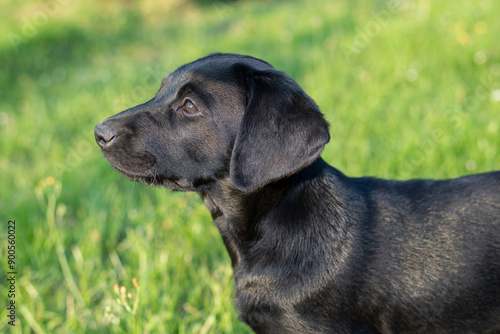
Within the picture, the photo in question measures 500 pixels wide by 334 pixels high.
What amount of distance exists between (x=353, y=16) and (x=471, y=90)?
3.31 meters

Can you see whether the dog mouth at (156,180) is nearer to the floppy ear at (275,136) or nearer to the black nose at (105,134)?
the black nose at (105,134)

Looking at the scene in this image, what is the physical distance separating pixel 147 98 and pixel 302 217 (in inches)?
174

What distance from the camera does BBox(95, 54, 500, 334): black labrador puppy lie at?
2037 millimetres

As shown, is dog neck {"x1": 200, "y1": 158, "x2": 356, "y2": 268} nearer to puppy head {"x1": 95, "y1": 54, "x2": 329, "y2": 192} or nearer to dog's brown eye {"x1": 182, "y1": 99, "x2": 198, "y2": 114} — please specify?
puppy head {"x1": 95, "y1": 54, "x2": 329, "y2": 192}

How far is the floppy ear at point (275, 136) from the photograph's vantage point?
195cm

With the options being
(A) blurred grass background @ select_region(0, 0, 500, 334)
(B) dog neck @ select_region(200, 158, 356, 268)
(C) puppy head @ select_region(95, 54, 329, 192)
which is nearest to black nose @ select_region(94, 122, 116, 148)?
(C) puppy head @ select_region(95, 54, 329, 192)

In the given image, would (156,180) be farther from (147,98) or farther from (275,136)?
(147,98)

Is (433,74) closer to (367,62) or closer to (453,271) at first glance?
(367,62)

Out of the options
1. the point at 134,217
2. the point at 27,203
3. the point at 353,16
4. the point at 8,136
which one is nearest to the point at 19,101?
the point at 8,136

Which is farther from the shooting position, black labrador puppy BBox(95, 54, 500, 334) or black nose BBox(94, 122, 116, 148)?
black nose BBox(94, 122, 116, 148)

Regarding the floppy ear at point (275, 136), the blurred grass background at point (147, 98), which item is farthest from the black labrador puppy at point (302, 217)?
the blurred grass background at point (147, 98)

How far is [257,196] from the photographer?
2189mm

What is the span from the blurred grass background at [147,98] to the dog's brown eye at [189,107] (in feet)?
2.67

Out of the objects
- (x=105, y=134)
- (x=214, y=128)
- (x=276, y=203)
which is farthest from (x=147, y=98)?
(x=276, y=203)
